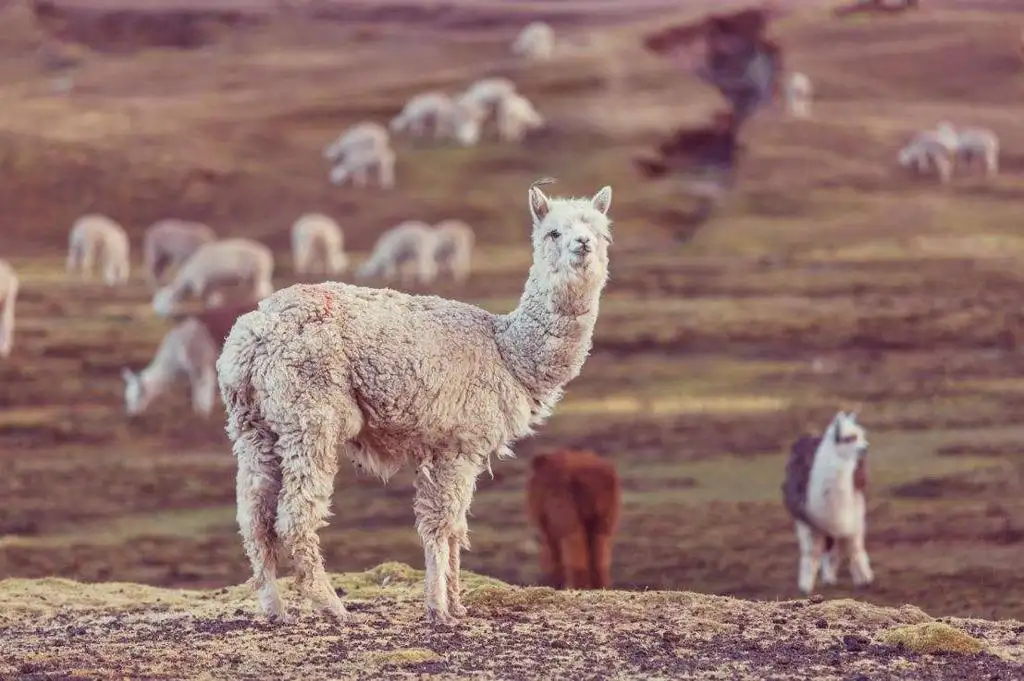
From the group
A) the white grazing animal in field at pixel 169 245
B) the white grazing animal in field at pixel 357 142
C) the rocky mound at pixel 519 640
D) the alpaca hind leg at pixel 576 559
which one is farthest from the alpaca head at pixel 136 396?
the rocky mound at pixel 519 640

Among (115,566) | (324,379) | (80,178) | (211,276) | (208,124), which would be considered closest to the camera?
(324,379)

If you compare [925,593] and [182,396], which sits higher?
[182,396]

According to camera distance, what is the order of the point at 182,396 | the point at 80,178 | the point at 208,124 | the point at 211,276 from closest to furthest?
the point at 182,396
the point at 211,276
the point at 80,178
the point at 208,124

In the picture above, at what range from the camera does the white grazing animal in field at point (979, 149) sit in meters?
37.1

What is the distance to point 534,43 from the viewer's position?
135ft

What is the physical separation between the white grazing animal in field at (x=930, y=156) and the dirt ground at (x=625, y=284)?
0.42m

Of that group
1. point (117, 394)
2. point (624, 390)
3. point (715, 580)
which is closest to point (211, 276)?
point (117, 394)

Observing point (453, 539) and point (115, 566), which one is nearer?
point (453, 539)

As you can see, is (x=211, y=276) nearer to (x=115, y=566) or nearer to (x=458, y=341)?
(x=115, y=566)

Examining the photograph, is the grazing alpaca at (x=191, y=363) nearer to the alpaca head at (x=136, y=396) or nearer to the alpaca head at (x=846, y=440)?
the alpaca head at (x=136, y=396)

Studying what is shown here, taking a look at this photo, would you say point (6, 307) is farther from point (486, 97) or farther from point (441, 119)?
point (486, 97)

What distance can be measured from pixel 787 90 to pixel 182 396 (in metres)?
20.0

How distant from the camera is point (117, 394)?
87.0ft

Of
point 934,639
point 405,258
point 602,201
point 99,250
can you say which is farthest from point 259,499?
point 99,250
